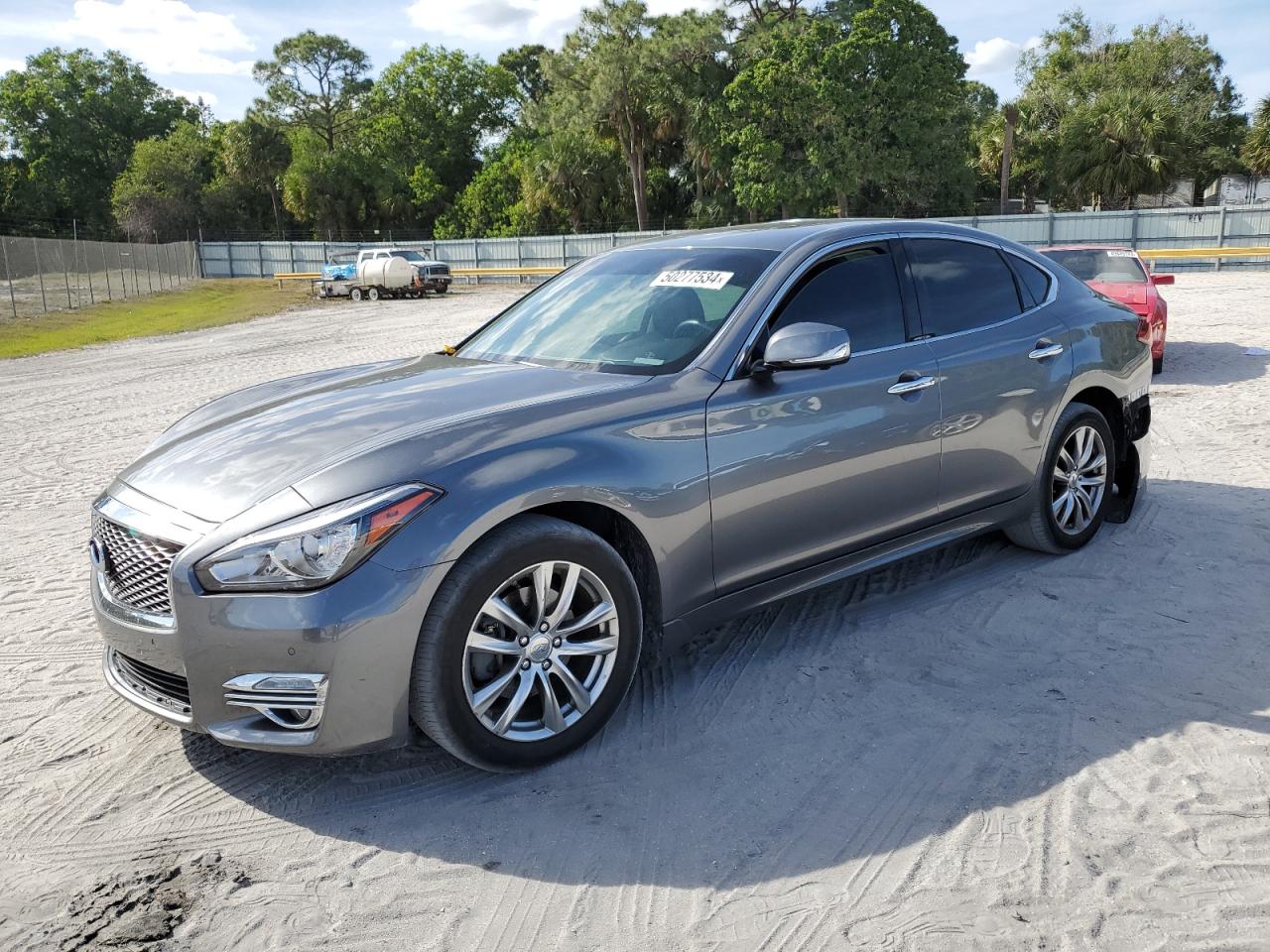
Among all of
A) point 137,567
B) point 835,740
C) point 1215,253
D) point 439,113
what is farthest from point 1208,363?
point 439,113

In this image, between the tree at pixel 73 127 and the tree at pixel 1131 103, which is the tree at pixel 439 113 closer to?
the tree at pixel 73 127

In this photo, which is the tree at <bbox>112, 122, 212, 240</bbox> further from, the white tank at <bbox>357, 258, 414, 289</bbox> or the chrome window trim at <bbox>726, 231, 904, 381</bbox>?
the chrome window trim at <bbox>726, 231, 904, 381</bbox>

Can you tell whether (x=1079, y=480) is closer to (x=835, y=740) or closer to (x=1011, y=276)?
(x=1011, y=276)

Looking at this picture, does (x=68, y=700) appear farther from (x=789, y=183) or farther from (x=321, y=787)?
(x=789, y=183)

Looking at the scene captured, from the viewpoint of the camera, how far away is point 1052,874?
289 cm

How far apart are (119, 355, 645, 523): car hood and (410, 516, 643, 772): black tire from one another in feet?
1.47

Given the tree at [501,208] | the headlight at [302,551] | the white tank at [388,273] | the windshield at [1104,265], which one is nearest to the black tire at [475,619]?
the headlight at [302,551]

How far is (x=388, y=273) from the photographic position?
3512 centimetres

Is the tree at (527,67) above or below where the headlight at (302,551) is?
above

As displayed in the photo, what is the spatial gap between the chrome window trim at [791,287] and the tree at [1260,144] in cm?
4611

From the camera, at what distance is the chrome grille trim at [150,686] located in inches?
129

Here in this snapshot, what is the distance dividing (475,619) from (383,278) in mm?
33742

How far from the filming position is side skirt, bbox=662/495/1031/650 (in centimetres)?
387

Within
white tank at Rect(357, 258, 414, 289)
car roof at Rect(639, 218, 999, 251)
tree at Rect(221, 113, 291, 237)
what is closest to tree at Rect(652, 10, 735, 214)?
white tank at Rect(357, 258, 414, 289)
